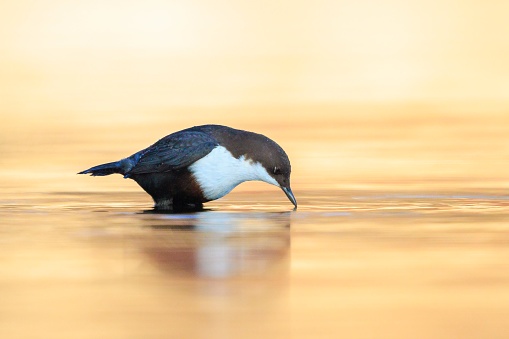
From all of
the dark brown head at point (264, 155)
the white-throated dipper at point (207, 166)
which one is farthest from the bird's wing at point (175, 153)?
the dark brown head at point (264, 155)

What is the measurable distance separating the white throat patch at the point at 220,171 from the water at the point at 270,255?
179mm

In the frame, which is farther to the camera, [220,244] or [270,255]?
[220,244]

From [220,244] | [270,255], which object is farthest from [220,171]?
[270,255]

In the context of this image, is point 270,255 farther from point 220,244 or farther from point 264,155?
point 264,155

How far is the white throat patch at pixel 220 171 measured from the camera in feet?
35.8

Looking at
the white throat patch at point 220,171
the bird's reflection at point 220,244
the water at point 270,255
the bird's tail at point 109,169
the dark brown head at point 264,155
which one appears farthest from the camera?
the bird's tail at point 109,169

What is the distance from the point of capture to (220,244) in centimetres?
850

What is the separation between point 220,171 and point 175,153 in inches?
14.8

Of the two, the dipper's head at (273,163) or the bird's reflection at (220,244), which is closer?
the bird's reflection at (220,244)

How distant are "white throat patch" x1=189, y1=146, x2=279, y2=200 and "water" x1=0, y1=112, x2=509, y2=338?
0.18 metres

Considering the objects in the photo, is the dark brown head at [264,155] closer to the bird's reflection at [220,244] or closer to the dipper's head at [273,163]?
the dipper's head at [273,163]

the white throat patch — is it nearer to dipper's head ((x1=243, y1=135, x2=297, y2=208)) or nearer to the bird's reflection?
dipper's head ((x1=243, y1=135, x2=297, y2=208))

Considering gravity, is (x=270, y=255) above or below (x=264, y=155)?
below

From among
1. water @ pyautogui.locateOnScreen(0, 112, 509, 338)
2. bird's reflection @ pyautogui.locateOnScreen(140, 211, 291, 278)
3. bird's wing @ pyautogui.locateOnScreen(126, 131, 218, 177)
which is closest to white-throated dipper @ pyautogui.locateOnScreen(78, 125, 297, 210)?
bird's wing @ pyautogui.locateOnScreen(126, 131, 218, 177)
